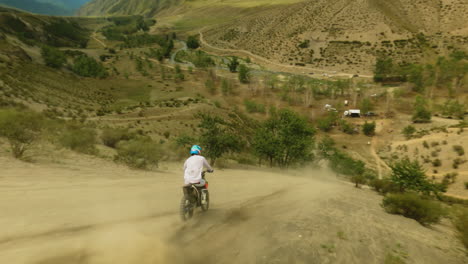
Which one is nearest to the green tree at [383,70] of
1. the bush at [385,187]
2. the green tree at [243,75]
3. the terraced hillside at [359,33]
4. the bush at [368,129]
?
the terraced hillside at [359,33]

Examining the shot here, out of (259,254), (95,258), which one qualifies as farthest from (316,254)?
(95,258)

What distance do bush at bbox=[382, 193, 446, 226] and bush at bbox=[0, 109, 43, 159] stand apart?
63.9 feet

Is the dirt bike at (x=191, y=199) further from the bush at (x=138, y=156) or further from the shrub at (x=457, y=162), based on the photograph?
the shrub at (x=457, y=162)

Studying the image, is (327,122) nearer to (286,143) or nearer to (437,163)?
(437,163)

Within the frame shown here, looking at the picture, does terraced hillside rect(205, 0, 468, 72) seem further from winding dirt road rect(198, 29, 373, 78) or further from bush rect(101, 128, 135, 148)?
bush rect(101, 128, 135, 148)

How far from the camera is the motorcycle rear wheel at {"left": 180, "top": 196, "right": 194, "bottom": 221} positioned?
336 inches

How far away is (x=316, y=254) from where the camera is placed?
23.5 feet

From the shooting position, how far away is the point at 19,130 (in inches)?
569

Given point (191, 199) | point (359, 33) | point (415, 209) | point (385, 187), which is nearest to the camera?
point (191, 199)

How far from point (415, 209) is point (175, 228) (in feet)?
36.9

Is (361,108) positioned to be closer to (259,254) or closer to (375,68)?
(375,68)

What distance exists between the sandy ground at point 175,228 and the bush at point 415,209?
1.87ft

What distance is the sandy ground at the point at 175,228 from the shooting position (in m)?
6.31

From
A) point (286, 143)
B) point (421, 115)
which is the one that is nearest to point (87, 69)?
point (286, 143)
